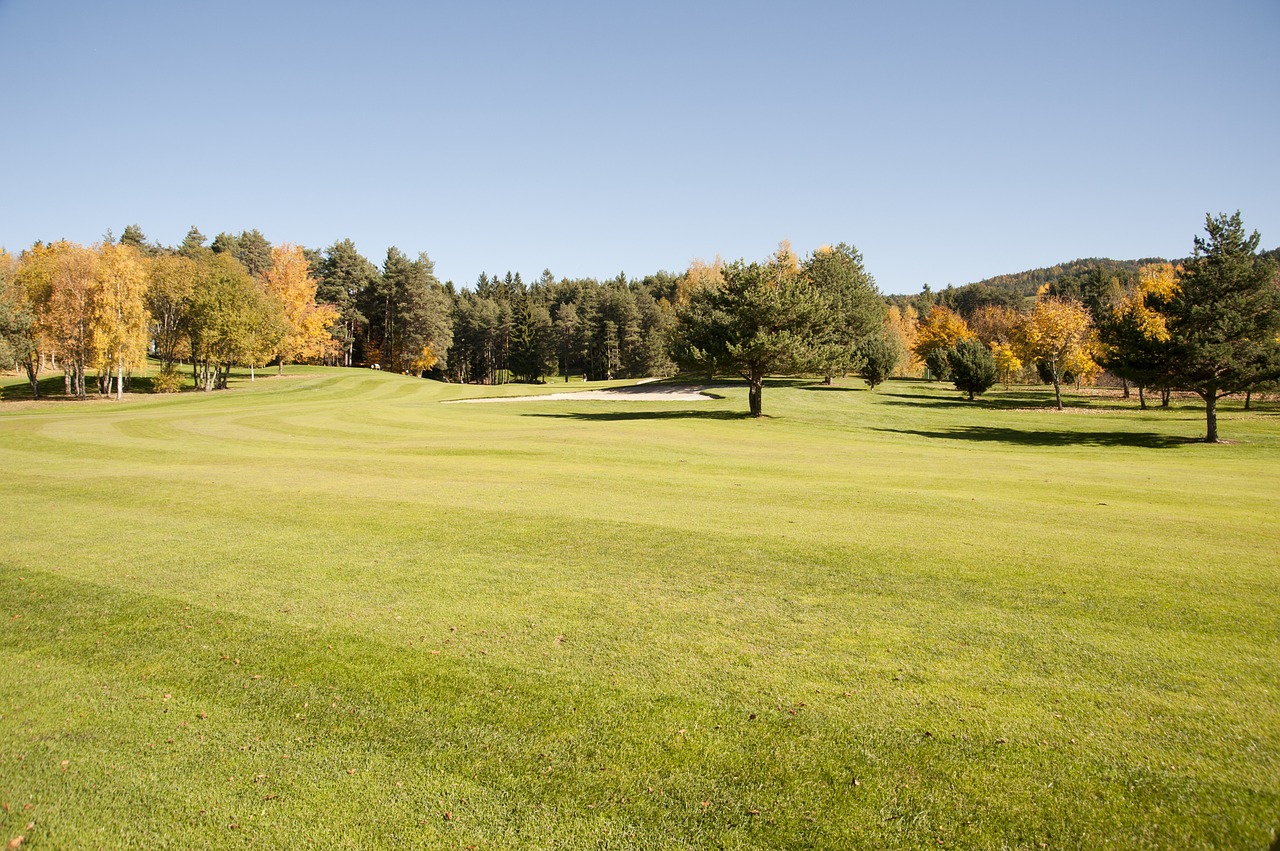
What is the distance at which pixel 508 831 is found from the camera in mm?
3969

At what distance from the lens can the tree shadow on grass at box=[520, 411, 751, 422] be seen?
38.7 m

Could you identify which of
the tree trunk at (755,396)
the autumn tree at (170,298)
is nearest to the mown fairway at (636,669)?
the tree trunk at (755,396)

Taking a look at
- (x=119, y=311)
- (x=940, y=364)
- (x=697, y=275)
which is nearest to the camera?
(x=119, y=311)

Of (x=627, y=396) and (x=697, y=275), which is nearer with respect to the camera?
(x=627, y=396)

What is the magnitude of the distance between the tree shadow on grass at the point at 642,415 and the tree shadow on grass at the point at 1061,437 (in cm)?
1028

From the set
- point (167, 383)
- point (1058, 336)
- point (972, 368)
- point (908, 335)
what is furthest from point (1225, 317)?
point (908, 335)

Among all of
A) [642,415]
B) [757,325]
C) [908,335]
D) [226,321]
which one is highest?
[908,335]

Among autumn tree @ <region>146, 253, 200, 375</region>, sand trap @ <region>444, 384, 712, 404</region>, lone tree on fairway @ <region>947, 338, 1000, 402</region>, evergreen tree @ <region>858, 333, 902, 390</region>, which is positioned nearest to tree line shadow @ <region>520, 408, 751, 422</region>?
sand trap @ <region>444, 384, 712, 404</region>

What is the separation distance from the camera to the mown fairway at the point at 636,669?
4.13m

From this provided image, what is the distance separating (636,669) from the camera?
5.88m

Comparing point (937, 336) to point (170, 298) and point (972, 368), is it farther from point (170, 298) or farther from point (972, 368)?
point (170, 298)

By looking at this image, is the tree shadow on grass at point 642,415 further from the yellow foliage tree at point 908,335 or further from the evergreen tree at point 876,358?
the yellow foliage tree at point 908,335

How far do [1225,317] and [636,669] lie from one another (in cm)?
3497

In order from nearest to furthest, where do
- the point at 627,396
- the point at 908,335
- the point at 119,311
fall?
the point at 119,311
the point at 627,396
the point at 908,335
